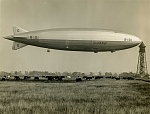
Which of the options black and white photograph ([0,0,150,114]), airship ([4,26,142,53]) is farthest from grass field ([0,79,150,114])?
airship ([4,26,142,53])

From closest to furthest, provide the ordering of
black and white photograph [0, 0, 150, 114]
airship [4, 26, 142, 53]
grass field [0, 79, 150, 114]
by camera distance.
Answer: grass field [0, 79, 150, 114]
black and white photograph [0, 0, 150, 114]
airship [4, 26, 142, 53]

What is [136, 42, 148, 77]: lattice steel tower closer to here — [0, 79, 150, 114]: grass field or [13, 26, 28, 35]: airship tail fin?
[0, 79, 150, 114]: grass field

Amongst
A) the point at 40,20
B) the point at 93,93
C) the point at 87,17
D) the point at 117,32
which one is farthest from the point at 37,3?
the point at 93,93

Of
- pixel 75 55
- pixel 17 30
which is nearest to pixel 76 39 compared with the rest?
pixel 75 55

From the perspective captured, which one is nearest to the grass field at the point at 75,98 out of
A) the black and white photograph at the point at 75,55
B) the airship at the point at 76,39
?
the black and white photograph at the point at 75,55

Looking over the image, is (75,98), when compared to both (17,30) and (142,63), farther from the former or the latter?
(17,30)

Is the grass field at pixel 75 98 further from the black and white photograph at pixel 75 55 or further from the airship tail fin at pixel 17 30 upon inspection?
the airship tail fin at pixel 17 30
